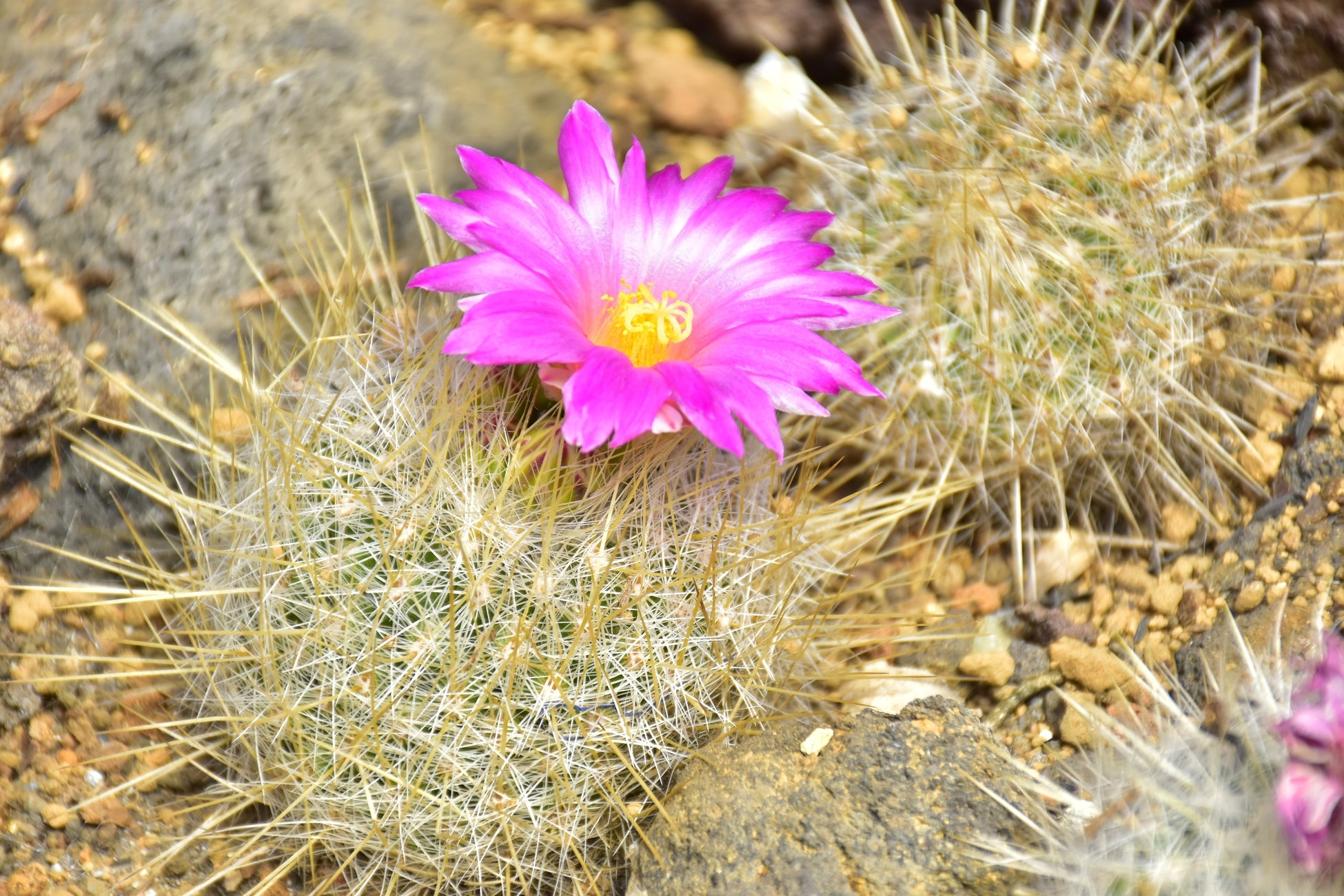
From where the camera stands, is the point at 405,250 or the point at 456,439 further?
the point at 405,250

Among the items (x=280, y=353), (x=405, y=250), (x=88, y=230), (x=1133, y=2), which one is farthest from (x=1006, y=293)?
(x=88, y=230)

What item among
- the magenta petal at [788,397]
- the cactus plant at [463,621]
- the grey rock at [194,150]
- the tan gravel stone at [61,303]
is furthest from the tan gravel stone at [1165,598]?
the tan gravel stone at [61,303]

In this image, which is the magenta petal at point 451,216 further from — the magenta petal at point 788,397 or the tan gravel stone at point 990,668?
the tan gravel stone at point 990,668

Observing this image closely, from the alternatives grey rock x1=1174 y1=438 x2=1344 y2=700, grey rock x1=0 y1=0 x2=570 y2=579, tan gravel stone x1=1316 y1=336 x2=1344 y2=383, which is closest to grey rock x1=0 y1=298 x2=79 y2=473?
grey rock x1=0 y1=0 x2=570 y2=579

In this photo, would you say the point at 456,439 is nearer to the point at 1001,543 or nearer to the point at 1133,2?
the point at 1001,543

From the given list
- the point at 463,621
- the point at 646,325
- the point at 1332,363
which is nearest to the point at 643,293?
the point at 646,325

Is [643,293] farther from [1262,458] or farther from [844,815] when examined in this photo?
[1262,458]
